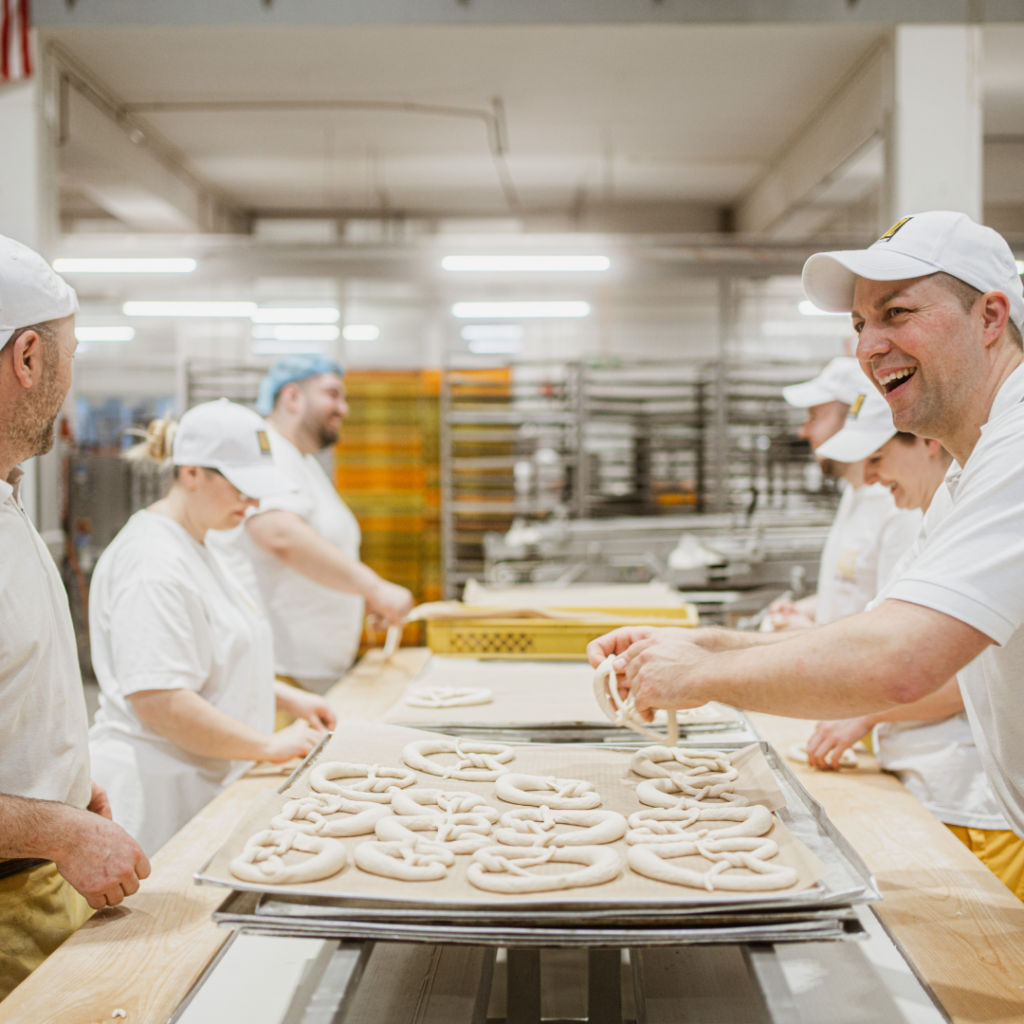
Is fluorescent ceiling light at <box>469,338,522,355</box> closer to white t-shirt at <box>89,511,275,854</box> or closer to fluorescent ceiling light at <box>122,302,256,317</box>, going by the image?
fluorescent ceiling light at <box>122,302,256,317</box>

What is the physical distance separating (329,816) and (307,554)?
1659 mm

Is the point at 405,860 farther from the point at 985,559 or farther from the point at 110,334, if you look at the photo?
the point at 110,334

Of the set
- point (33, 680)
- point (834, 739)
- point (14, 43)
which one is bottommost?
point (834, 739)

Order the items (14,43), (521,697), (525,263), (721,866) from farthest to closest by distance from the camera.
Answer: (525,263) < (14,43) < (521,697) < (721,866)

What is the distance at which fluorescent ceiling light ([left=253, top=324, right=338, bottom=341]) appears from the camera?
7.77 meters

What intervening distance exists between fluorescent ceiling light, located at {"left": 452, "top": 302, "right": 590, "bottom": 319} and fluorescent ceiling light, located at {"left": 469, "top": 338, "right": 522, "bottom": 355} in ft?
3.25

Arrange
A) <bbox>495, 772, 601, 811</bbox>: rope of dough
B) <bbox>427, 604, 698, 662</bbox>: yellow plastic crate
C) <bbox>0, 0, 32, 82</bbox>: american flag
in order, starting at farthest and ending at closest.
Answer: <bbox>0, 0, 32, 82</bbox>: american flag, <bbox>427, 604, 698, 662</bbox>: yellow plastic crate, <bbox>495, 772, 601, 811</bbox>: rope of dough

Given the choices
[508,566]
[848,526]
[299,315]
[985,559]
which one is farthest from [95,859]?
[299,315]

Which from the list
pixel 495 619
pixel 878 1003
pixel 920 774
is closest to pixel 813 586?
pixel 495 619

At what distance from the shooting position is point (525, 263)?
5.13 m

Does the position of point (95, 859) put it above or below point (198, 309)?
below

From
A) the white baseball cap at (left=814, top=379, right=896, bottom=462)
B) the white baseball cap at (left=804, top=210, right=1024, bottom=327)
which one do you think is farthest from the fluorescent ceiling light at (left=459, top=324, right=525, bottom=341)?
the white baseball cap at (left=804, top=210, right=1024, bottom=327)

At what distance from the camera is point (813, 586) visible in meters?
3.81

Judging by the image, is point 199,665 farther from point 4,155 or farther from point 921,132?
point 921,132
